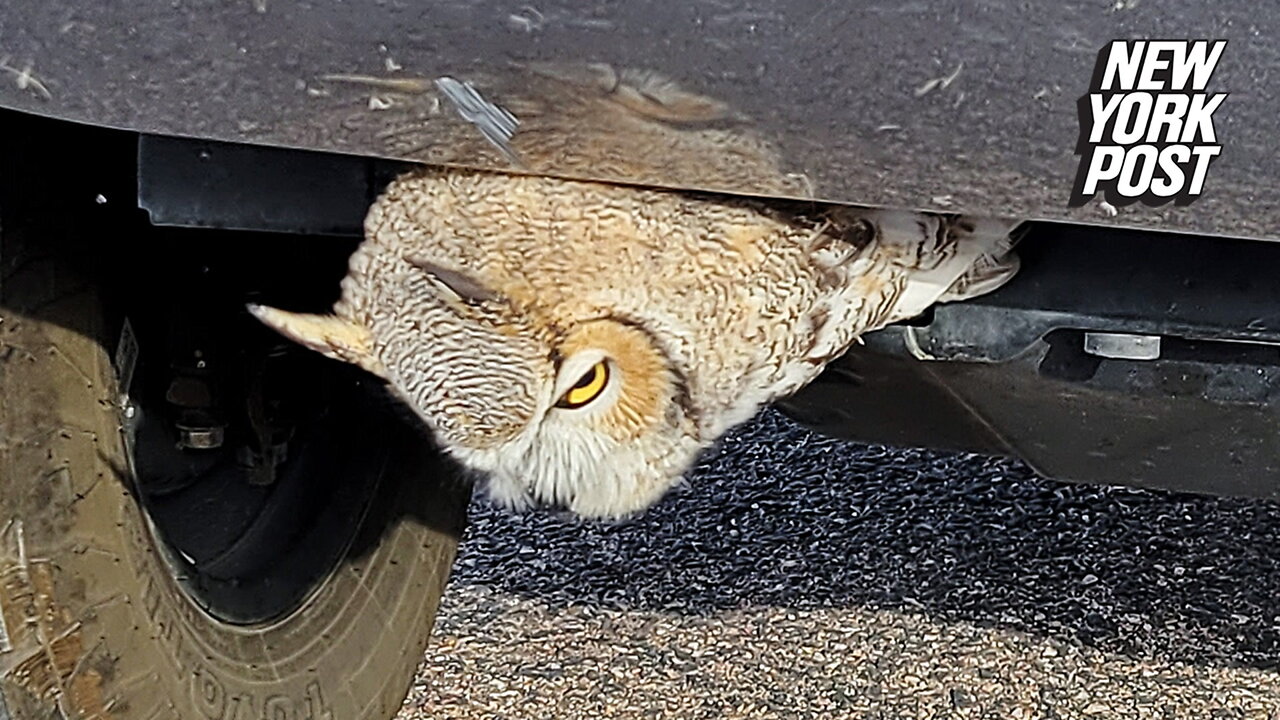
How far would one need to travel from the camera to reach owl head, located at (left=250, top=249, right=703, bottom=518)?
156 cm

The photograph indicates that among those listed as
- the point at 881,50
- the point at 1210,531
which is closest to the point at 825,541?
the point at 1210,531

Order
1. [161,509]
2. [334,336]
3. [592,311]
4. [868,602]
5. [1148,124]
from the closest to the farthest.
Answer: [1148,124] → [592,311] → [334,336] → [161,509] → [868,602]

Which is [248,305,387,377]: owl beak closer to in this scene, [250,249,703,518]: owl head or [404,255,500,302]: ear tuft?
[250,249,703,518]: owl head

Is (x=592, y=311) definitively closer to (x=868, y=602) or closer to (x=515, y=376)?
(x=515, y=376)

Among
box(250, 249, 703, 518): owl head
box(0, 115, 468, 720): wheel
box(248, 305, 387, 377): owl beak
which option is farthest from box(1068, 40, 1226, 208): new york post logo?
box(0, 115, 468, 720): wheel

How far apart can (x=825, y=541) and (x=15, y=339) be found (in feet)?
6.32

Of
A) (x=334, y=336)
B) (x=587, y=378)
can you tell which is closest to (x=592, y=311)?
(x=587, y=378)

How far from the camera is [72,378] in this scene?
1.92 metres

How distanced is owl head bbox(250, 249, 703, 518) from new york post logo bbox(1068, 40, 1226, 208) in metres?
0.44

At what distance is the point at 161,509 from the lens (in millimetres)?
2371

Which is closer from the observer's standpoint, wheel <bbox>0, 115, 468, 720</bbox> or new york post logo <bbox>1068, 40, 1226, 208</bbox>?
new york post logo <bbox>1068, 40, 1226, 208</bbox>

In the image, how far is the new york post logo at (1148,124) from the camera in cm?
139

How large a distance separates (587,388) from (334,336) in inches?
10.5

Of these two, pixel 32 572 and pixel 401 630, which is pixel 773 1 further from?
pixel 401 630
